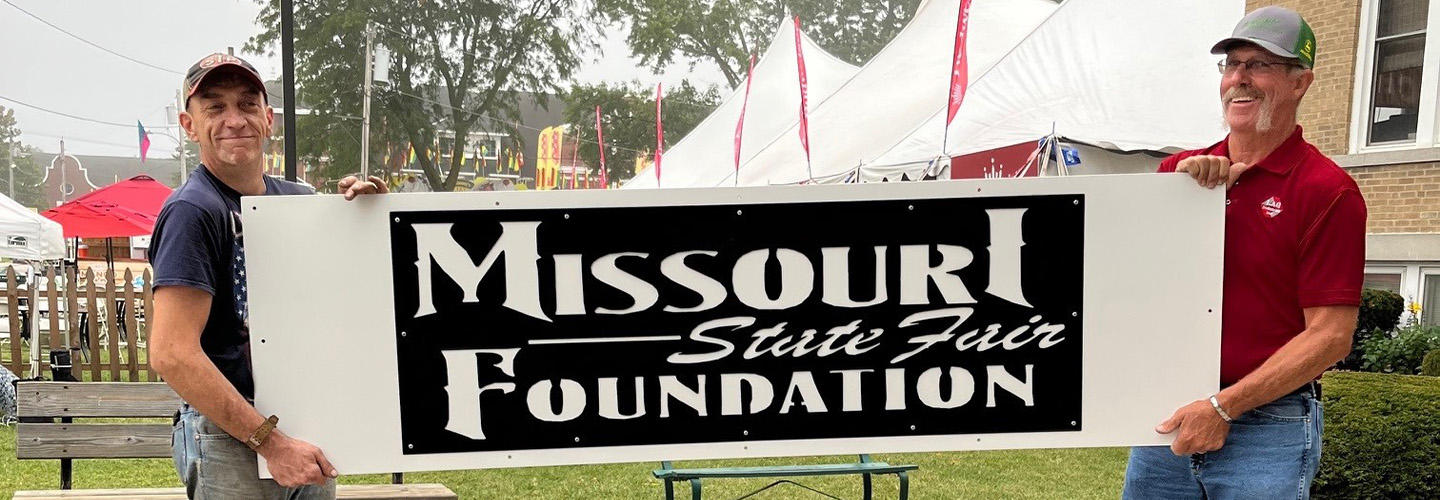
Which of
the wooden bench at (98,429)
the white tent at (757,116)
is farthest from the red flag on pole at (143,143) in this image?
the wooden bench at (98,429)

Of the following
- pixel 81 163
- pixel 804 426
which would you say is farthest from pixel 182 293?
pixel 81 163

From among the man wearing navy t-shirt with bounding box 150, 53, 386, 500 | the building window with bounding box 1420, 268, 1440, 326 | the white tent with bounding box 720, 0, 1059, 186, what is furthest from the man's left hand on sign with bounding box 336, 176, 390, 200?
the white tent with bounding box 720, 0, 1059, 186

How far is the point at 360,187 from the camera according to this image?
2.24 meters

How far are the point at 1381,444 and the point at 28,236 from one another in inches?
527

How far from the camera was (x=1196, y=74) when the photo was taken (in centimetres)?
1098

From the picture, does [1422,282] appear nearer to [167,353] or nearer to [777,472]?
[777,472]

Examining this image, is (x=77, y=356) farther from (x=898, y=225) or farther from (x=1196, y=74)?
(x=1196, y=74)

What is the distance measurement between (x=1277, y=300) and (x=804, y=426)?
47.6 inches

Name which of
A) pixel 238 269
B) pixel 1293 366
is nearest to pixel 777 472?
pixel 1293 366

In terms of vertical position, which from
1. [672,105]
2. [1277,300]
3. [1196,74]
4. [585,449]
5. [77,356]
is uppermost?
[672,105]

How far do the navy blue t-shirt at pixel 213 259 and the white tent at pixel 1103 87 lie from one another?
9362 mm

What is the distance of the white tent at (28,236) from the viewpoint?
36.7 ft

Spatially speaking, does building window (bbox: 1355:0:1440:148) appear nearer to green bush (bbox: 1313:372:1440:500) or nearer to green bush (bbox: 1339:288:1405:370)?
green bush (bbox: 1339:288:1405:370)

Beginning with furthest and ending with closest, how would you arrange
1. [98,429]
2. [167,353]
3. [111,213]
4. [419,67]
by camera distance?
1. [419,67]
2. [111,213]
3. [98,429]
4. [167,353]
